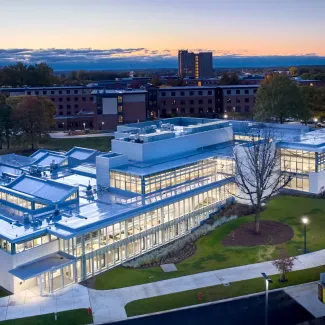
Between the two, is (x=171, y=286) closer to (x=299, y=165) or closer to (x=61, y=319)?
(x=61, y=319)

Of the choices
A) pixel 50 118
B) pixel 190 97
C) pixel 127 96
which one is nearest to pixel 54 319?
pixel 50 118

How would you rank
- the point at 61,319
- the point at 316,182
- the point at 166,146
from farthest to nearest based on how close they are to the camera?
the point at 316,182, the point at 166,146, the point at 61,319

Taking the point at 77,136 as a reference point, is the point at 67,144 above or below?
below

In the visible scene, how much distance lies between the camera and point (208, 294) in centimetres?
3347

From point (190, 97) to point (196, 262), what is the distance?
279 ft

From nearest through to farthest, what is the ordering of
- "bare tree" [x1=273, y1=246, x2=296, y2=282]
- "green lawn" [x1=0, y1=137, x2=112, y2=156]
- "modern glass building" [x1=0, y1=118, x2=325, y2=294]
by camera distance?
"bare tree" [x1=273, y1=246, x2=296, y2=282], "modern glass building" [x1=0, y1=118, x2=325, y2=294], "green lawn" [x1=0, y1=137, x2=112, y2=156]

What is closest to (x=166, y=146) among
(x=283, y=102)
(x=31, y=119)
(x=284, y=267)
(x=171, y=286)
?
(x=171, y=286)

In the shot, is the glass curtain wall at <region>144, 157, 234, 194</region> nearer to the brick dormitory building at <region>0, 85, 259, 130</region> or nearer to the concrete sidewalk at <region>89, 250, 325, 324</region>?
the concrete sidewalk at <region>89, 250, 325, 324</region>

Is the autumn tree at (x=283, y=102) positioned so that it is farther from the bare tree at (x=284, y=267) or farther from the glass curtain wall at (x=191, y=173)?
the bare tree at (x=284, y=267)

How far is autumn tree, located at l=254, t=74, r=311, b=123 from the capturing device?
88.7 m

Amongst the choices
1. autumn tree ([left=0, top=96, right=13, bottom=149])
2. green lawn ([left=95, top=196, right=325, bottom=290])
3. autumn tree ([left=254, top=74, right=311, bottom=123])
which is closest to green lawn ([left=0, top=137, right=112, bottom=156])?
autumn tree ([left=0, top=96, right=13, bottom=149])

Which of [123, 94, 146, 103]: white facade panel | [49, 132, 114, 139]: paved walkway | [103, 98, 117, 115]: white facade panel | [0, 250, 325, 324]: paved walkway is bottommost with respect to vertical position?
[0, 250, 325, 324]: paved walkway

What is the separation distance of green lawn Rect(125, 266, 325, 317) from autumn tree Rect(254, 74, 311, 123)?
55691mm

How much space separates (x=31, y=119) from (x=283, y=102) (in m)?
45.8
